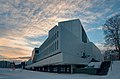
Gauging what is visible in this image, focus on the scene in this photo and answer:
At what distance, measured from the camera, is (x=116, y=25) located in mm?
59969

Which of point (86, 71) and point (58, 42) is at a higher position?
point (58, 42)

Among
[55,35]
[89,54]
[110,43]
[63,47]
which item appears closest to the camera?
[110,43]

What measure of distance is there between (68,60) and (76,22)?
17.5 m

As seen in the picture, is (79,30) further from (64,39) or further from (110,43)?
(110,43)

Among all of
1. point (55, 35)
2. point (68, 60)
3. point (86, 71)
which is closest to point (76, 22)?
point (55, 35)

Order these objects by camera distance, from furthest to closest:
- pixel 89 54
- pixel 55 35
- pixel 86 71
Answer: pixel 89 54 < pixel 55 35 < pixel 86 71

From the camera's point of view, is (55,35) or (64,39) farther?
(55,35)

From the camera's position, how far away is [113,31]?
6009cm

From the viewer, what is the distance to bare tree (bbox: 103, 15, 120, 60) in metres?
58.2

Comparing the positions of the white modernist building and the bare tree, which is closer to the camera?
the bare tree

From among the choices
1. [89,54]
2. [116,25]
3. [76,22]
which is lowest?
[89,54]

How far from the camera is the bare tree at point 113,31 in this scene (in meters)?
58.2

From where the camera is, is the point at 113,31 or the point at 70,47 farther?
the point at 70,47

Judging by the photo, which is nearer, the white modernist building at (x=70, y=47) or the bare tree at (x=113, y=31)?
the bare tree at (x=113, y=31)
